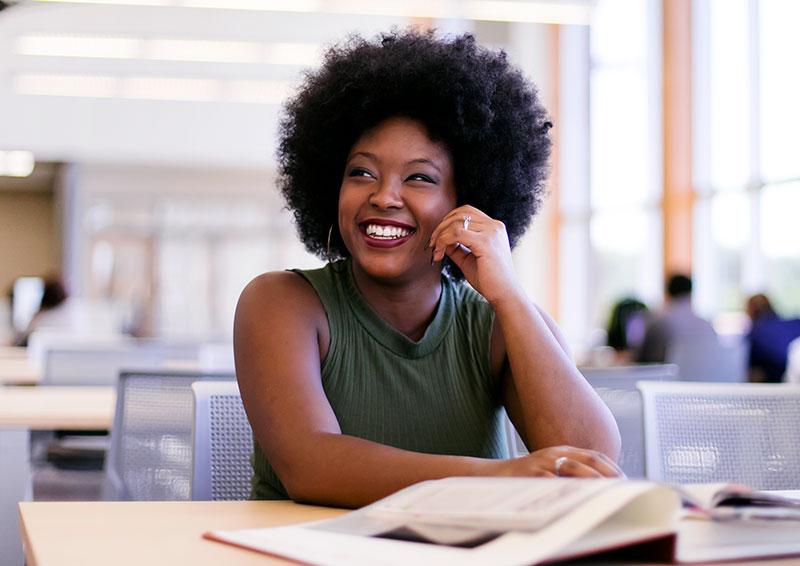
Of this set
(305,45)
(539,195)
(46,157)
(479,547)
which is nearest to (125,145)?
(46,157)

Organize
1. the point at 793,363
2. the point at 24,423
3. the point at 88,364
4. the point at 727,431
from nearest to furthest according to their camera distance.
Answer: the point at 727,431
the point at 24,423
the point at 88,364
the point at 793,363

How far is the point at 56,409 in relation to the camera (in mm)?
2730

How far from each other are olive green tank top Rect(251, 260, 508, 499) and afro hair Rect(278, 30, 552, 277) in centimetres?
24

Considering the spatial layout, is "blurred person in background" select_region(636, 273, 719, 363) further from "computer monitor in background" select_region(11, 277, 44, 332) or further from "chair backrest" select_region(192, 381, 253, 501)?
"computer monitor in background" select_region(11, 277, 44, 332)

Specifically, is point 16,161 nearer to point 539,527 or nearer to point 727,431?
point 727,431

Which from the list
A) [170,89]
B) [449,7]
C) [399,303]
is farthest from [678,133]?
[399,303]

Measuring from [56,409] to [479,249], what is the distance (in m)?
1.44

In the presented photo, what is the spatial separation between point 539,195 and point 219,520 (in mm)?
979

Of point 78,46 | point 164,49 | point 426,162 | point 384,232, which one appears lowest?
point 384,232

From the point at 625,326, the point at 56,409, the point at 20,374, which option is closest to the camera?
the point at 56,409

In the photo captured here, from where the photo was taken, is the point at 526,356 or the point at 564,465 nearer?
the point at 564,465

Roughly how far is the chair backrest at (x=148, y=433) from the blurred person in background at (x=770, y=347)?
402 centimetres

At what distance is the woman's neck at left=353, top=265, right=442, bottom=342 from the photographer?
5.68ft

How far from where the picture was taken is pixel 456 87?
1.79 meters
